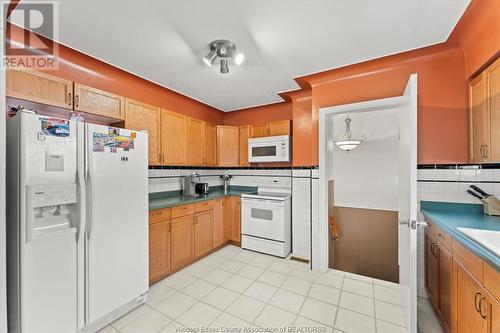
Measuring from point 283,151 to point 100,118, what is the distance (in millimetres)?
2369

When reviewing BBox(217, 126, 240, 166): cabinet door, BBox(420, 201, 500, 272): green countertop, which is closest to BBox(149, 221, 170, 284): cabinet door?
BBox(217, 126, 240, 166): cabinet door

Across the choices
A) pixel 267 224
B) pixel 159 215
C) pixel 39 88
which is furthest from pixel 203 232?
pixel 39 88

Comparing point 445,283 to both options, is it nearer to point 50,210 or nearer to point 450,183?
point 450,183

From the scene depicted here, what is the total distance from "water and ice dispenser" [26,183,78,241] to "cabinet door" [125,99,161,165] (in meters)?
1.09

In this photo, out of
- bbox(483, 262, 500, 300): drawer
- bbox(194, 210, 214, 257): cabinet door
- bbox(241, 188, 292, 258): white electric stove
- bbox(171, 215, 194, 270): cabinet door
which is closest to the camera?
bbox(483, 262, 500, 300): drawer

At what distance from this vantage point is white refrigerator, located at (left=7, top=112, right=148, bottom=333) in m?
1.31

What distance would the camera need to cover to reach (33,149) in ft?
4.36

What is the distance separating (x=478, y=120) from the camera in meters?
1.73

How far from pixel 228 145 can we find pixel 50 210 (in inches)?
102

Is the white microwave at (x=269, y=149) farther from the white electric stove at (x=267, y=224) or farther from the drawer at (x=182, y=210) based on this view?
the drawer at (x=182, y=210)

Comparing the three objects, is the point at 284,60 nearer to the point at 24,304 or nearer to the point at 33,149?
the point at 33,149

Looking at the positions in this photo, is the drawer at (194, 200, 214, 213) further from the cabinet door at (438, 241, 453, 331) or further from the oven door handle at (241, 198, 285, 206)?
the cabinet door at (438, 241, 453, 331)

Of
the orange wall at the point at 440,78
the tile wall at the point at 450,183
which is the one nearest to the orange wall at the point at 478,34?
the orange wall at the point at 440,78

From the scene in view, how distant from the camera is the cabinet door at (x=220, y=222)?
325cm
